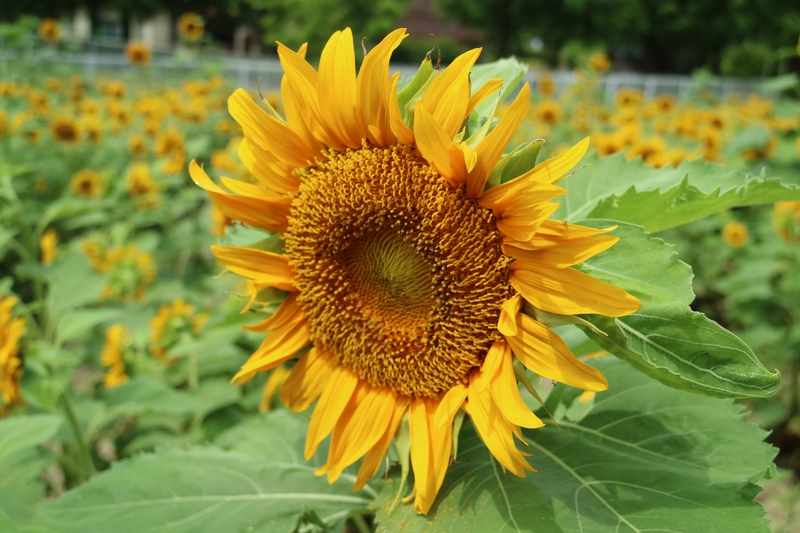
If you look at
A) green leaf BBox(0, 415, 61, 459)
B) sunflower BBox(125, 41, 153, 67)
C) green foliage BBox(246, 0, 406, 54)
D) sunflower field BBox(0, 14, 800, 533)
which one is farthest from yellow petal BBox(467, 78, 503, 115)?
green foliage BBox(246, 0, 406, 54)

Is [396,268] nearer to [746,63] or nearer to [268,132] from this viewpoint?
[268,132]

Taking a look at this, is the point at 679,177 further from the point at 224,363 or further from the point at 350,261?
the point at 224,363

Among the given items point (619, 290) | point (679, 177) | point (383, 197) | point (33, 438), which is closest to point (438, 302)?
point (383, 197)

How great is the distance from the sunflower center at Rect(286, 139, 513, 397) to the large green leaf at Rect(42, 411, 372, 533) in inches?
14.1

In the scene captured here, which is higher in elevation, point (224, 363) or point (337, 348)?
point (337, 348)

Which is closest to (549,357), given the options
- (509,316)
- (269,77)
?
(509,316)

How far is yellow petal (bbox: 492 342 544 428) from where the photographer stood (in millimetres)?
928

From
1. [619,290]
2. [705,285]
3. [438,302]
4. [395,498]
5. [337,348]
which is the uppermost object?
[619,290]

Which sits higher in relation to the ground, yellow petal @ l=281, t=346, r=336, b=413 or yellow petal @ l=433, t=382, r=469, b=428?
yellow petal @ l=433, t=382, r=469, b=428

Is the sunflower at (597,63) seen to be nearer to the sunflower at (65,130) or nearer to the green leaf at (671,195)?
the sunflower at (65,130)

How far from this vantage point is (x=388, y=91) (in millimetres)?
1059

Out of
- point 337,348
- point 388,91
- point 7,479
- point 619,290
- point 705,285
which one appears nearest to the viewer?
point 619,290

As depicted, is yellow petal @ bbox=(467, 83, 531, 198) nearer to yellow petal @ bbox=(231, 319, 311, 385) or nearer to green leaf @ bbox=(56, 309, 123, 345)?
yellow petal @ bbox=(231, 319, 311, 385)

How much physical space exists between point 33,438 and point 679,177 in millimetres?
1917
